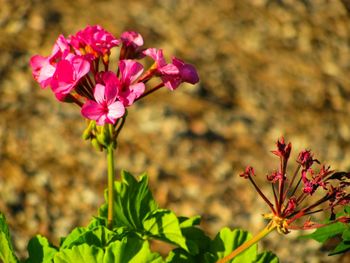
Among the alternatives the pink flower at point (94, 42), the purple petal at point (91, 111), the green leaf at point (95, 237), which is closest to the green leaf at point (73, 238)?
the green leaf at point (95, 237)

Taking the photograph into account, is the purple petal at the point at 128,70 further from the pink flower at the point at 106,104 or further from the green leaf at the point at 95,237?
the green leaf at the point at 95,237

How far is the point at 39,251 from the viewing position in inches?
50.4

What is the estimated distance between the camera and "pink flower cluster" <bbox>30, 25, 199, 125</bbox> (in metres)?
1.13

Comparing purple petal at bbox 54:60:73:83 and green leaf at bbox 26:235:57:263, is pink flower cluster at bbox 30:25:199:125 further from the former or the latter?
green leaf at bbox 26:235:57:263

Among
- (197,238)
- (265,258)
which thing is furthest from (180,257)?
(265,258)

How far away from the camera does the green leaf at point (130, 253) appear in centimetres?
113

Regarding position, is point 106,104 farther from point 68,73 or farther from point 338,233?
point 338,233

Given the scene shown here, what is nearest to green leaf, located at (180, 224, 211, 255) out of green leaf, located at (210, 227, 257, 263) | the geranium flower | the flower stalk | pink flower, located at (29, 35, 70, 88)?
green leaf, located at (210, 227, 257, 263)

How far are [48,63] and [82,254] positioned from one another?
1.18 feet

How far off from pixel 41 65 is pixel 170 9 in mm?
2949

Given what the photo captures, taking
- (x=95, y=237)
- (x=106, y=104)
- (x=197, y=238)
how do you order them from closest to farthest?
(x=106, y=104) → (x=95, y=237) → (x=197, y=238)

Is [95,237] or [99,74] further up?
[99,74]

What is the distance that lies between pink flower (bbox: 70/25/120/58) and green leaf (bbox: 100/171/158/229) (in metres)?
0.27

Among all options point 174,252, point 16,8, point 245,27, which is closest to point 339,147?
point 245,27
